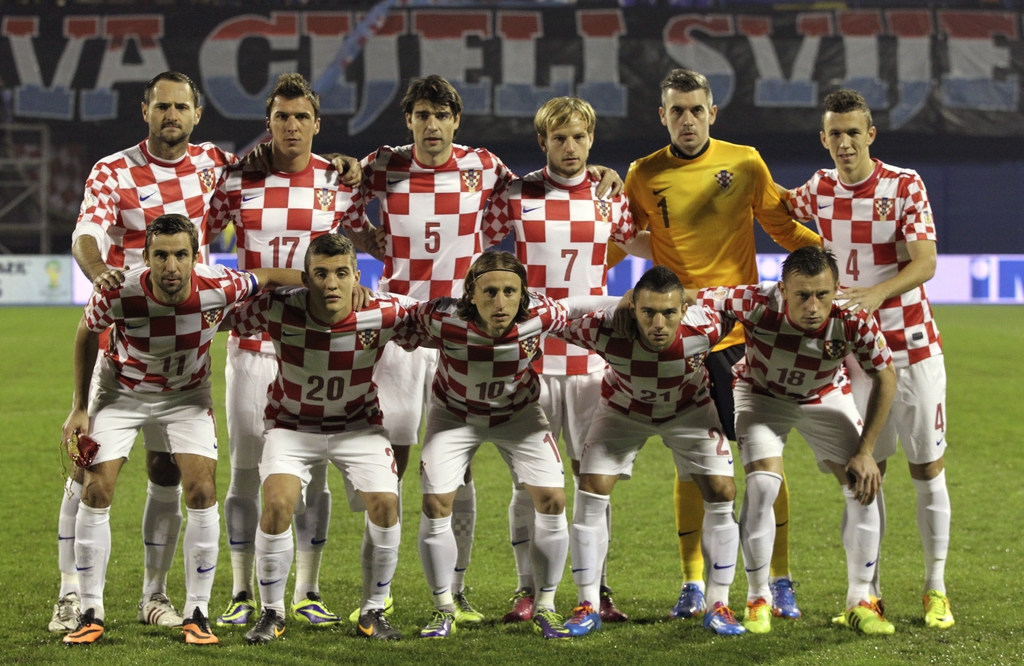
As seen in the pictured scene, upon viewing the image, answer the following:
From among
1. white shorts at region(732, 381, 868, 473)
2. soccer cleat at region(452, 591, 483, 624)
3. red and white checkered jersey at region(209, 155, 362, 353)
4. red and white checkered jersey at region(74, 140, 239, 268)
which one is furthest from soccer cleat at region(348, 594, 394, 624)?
red and white checkered jersey at region(74, 140, 239, 268)

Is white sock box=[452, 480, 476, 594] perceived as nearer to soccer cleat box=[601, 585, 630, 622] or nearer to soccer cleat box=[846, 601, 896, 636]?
soccer cleat box=[601, 585, 630, 622]

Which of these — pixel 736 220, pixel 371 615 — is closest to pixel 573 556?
pixel 371 615

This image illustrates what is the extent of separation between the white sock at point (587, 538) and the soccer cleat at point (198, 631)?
4.13ft

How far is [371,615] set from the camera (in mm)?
3906

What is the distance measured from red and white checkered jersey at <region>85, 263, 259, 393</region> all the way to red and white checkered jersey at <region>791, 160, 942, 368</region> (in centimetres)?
218

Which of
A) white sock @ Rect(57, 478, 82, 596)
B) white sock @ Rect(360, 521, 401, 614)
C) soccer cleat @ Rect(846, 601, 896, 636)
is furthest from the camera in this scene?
white sock @ Rect(57, 478, 82, 596)

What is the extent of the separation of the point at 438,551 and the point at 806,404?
141cm

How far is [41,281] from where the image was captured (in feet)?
59.8

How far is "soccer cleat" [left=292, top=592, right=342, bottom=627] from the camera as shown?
405cm

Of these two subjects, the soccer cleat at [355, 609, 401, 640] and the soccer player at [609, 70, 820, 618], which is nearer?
the soccer cleat at [355, 609, 401, 640]

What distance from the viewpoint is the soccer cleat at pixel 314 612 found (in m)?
4.05

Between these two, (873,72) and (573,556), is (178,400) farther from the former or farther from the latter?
(873,72)


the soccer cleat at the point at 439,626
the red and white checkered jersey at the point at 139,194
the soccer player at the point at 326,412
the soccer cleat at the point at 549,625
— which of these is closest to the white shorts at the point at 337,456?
the soccer player at the point at 326,412

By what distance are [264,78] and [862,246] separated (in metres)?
16.4
